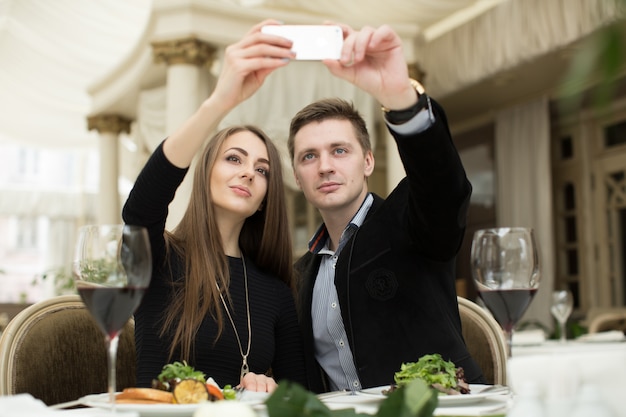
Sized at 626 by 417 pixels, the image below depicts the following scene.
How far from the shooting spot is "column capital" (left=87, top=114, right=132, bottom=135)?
7.85 m

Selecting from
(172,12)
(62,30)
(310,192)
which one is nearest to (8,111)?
(62,30)

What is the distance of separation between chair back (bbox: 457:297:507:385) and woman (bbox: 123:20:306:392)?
45cm

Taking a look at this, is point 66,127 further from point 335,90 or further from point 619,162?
point 619,162

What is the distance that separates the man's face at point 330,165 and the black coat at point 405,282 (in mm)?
104

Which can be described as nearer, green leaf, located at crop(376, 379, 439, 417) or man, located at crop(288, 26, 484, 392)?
green leaf, located at crop(376, 379, 439, 417)

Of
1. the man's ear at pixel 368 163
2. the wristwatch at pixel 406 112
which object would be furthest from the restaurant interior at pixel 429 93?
the wristwatch at pixel 406 112

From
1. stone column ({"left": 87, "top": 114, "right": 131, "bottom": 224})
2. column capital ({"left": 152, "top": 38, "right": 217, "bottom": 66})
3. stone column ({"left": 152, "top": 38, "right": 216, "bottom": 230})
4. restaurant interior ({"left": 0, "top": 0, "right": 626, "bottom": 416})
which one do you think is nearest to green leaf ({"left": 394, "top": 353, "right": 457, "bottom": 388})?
restaurant interior ({"left": 0, "top": 0, "right": 626, "bottom": 416})

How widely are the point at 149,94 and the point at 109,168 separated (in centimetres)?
147

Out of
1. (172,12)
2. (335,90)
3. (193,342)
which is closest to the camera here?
(193,342)

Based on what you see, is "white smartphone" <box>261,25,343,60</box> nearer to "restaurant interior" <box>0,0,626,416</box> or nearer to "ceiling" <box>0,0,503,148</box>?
"restaurant interior" <box>0,0,626,416</box>

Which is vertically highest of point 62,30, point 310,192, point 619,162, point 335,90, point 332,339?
point 62,30

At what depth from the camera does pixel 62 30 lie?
751 cm

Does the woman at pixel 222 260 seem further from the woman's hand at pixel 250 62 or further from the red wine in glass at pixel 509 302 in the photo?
the red wine in glass at pixel 509 302

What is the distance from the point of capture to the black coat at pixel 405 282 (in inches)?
56.8
